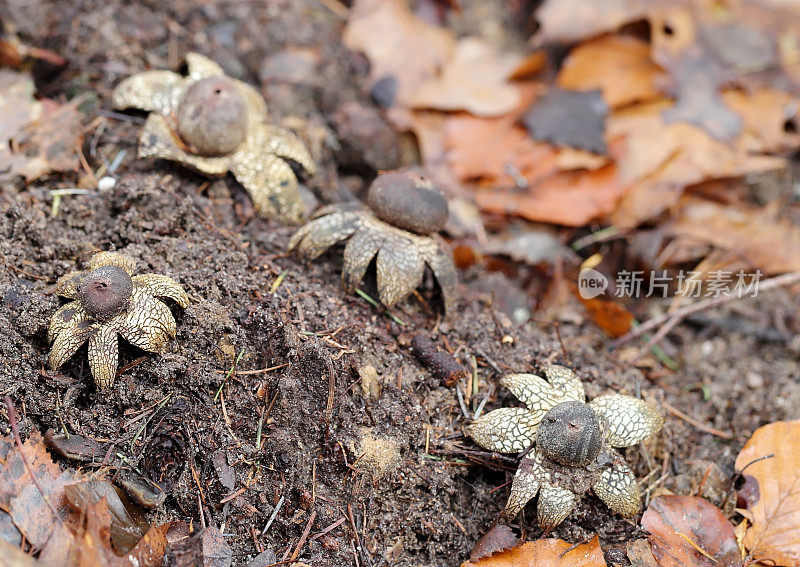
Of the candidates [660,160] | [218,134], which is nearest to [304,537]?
[218,134]

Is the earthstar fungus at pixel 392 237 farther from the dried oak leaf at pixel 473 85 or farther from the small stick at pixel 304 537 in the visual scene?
the dried oak leaf at pixel 473 85

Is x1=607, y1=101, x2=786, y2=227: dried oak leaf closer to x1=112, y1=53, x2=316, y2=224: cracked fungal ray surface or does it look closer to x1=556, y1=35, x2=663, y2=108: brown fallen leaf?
x1=556, y1=35, x2=663, y2=108: brown fallen leaf

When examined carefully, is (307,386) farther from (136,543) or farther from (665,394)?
Answer: (665,394)

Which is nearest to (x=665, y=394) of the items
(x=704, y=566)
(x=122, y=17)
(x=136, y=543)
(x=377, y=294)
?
(x=704, y=566)

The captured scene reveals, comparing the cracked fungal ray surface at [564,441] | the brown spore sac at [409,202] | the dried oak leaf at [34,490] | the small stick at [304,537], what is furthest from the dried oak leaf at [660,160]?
the dried oak leaf at [34,490]

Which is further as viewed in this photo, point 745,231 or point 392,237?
point 745,231

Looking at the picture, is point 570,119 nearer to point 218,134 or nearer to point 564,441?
point 218,134
